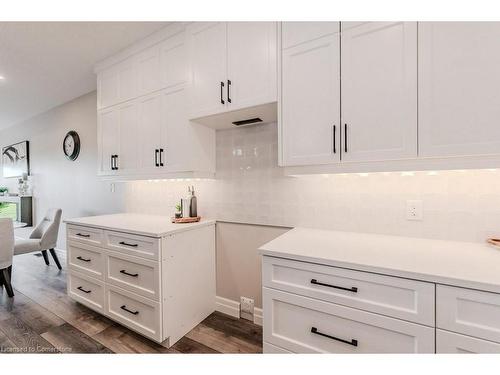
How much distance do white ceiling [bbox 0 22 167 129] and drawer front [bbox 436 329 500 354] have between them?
105 inches

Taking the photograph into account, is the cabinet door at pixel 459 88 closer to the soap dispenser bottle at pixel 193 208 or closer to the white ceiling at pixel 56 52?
the soap dispenser bottle at pixel 193 208

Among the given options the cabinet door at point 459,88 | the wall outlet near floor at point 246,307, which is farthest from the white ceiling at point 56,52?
the wall outlet near floor at point 246,307

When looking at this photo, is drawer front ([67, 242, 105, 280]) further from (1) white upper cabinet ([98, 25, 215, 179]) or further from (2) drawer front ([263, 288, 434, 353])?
(2) drawer front ([263, 288, 434, 353])

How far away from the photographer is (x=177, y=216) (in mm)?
2143

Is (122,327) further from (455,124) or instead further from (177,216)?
(455,124)

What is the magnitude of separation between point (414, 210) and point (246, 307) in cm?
152

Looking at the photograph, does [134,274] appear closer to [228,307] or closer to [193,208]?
[193,208]

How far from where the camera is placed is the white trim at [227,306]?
214 cm

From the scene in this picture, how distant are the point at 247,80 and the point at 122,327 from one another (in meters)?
2.21

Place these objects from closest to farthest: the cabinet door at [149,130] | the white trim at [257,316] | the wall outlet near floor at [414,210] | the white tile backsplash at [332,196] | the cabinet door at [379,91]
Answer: the cabinet door at [379,91] → the white tile backsplash at [332,196] → the wall outlet near floor at [414,210] → the white trim at [257,316] → the cabinet door at [149,130]

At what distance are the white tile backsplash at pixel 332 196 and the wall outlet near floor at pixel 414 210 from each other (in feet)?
0.07

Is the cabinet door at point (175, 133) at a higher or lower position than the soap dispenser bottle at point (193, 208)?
higher

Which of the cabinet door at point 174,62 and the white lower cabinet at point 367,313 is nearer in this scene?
the white lower cabinet at point 367,313
